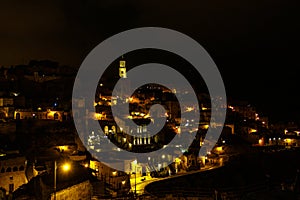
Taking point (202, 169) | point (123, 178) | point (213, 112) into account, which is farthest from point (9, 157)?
point (213, 112)

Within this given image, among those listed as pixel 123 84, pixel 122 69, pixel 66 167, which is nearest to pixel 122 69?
pixel 122 69

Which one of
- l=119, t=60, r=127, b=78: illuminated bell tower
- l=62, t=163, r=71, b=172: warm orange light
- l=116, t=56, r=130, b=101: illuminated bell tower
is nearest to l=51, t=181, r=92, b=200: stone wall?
l=62, t=163, r=71, b=172: warm orange light

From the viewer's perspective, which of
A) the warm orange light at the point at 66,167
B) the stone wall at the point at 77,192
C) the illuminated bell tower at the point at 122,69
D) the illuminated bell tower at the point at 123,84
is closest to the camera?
the stone wall at the point at 77,192

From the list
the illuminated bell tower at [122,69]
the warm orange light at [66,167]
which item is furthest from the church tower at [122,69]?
the warm orange light at [66,167]

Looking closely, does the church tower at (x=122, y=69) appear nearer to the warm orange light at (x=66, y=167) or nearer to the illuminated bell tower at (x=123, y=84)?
the illuminated bell tower at (x=123, y=84)

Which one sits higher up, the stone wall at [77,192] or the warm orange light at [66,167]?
the warm orange light at [66,167]

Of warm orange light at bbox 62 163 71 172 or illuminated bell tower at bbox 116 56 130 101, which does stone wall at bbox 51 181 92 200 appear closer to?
warm orange light at bbox 62 163 71 172

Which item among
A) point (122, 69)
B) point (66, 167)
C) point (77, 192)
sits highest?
point (122, 69)

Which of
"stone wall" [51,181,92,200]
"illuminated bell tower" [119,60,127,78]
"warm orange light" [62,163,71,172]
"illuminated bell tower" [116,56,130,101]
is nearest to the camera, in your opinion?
"stone wall" [51,181,92,200]

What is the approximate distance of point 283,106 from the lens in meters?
96.6

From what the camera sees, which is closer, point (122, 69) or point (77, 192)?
point (77, 192)

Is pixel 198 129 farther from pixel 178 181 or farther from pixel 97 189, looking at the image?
pixel 97 189

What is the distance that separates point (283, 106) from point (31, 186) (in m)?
92.8

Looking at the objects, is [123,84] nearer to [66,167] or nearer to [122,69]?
[122,69]
